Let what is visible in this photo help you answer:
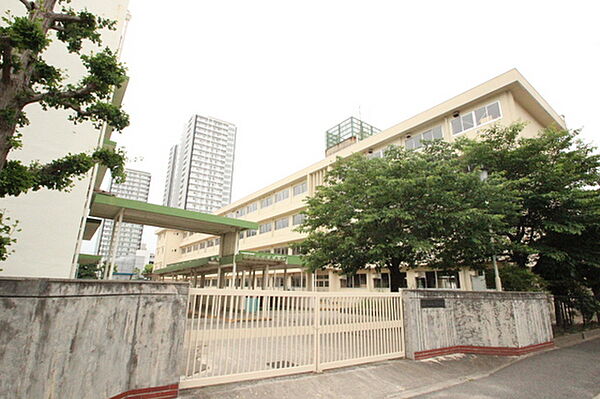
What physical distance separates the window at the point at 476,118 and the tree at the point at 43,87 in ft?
68.2

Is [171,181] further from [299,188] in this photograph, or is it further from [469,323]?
[469,323]

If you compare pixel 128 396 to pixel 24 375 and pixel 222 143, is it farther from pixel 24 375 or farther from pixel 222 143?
pixel 222 143

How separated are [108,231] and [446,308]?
112m

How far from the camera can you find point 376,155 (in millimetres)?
25875

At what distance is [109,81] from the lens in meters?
5.12

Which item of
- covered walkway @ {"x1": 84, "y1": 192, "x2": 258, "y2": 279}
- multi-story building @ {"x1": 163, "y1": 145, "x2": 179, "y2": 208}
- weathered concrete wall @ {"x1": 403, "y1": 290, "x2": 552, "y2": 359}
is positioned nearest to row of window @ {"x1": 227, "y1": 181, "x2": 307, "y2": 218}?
covered walkway @ {"x1": 84, "y1": 192, "x2": 258, "y2": 279}

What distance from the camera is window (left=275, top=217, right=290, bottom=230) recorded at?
3489cm

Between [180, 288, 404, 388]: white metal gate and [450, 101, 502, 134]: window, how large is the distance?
1654 cm

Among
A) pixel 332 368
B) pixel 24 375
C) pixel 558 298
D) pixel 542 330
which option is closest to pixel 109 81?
pixel 24 375

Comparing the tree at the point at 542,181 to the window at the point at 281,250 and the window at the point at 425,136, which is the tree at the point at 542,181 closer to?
the window at the point at 425,136

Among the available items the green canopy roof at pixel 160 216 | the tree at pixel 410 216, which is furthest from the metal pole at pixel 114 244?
the tree at pixel 410 216

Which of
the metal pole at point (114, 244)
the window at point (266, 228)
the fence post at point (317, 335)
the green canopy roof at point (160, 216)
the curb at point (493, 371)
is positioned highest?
the window at point (266, 228)

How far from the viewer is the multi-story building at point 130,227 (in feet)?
324

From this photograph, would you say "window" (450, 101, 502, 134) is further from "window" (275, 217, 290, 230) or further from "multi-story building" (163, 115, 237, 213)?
"multi-story building" (163, 115, 237, 213)
